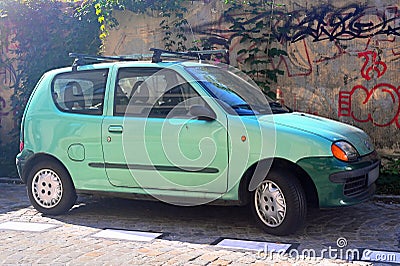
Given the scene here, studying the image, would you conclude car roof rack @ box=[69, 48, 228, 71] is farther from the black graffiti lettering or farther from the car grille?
the car grille

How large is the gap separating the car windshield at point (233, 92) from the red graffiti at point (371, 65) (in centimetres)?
275

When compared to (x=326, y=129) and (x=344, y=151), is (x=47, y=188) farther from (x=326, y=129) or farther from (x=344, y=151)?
(x=344, y=151)

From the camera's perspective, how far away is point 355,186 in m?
5.80

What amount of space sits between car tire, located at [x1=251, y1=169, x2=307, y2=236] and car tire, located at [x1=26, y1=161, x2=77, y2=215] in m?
2.42

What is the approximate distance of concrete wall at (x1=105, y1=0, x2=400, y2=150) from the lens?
8.85m

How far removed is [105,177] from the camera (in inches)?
262

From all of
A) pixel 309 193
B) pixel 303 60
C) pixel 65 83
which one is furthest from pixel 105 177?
pixel 303 60

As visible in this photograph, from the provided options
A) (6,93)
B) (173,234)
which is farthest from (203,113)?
(6,93)

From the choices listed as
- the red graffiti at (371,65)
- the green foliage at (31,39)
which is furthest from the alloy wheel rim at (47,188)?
the red graffiti at (371,65)

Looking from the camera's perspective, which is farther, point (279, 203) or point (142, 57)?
point (142, 57)

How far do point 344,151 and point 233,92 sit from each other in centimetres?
150

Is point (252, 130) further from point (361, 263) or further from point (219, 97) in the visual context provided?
point (361, 263)

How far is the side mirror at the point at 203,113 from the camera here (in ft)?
19.9

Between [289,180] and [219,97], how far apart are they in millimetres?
1237
